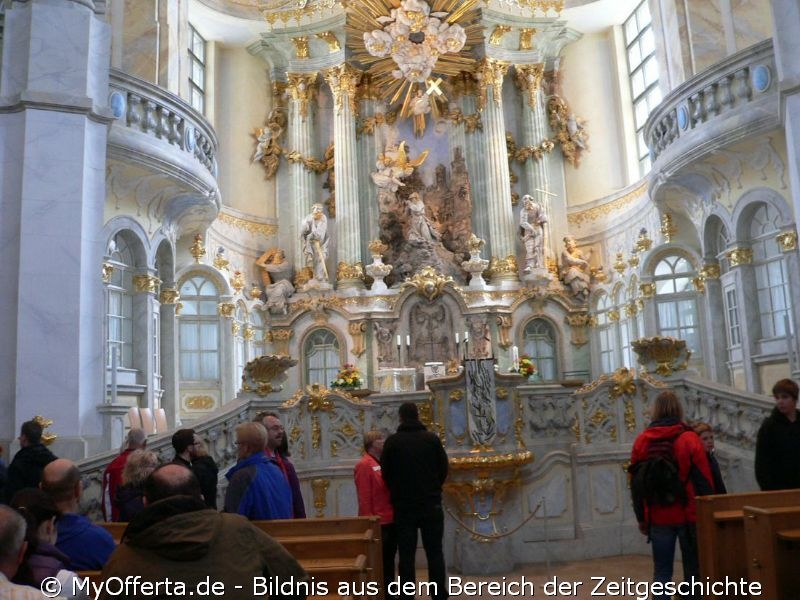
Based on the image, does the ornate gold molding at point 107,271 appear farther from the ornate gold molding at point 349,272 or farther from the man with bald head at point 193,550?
the man with bald head at point 193,550

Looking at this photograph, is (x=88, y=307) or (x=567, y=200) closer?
(x=88, y=307)

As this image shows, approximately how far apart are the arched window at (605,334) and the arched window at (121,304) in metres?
11.5

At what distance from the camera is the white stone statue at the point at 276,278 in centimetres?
2028

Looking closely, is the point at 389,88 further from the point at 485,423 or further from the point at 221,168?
the point at 485,423

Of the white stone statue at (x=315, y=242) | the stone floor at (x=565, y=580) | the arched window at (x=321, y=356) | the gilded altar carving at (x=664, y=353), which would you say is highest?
the white stone statue at (x=315, y=242)

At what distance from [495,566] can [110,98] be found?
852 cm

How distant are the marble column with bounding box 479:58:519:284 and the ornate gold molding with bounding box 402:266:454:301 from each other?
162cm

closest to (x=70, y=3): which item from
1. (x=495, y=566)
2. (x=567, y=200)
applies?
(x=495, y=566)

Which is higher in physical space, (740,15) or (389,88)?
(389,88)

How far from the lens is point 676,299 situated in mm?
17750

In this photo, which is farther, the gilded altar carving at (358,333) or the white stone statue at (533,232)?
the white stone statue at (533,232)

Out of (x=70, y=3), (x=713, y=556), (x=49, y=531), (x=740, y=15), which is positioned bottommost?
(x=713, y=556)

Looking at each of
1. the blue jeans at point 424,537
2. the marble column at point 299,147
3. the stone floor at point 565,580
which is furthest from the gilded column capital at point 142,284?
the blue jeans at point 424,537

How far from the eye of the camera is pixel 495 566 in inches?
359
